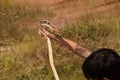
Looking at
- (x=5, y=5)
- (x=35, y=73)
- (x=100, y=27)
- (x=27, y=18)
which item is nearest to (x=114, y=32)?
(x=100, y=27)

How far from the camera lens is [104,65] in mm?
2100

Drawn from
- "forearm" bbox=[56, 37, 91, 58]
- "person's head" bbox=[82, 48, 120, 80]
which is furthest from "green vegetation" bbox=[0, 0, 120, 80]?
"person's head" bbox=[82, 48, 120, 80]

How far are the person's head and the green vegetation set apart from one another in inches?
104

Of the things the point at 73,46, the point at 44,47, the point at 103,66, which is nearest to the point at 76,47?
the point at 73,46

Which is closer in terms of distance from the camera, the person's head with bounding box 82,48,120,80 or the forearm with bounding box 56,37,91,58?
the person's head with bounding box 82,48,120,80

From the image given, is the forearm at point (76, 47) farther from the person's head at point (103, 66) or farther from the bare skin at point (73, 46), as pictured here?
the person's head at point (103, 66)

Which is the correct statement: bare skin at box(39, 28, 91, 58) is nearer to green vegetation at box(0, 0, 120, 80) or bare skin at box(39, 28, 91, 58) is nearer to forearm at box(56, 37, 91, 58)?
forearm at box(56, 37, 91, 58)

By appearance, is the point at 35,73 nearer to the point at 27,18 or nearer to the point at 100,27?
the point at 100,27

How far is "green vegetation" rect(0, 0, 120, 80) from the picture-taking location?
5141mm

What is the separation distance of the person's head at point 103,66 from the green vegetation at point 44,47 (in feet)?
8.71

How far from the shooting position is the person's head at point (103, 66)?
2.09 meters

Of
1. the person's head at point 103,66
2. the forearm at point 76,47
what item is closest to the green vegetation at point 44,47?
the forearm at point 76,47

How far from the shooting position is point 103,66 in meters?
2.10

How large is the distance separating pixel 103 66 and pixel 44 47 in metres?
3.55
